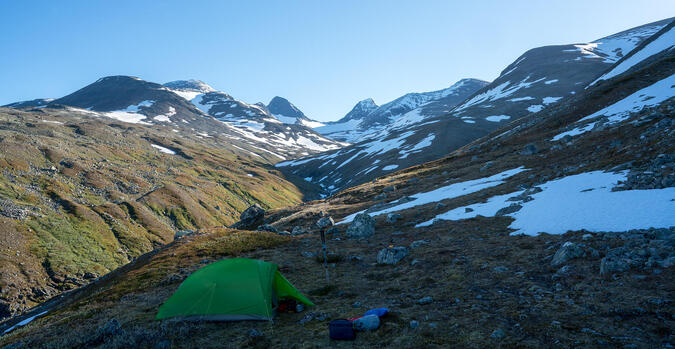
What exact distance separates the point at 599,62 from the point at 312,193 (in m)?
169

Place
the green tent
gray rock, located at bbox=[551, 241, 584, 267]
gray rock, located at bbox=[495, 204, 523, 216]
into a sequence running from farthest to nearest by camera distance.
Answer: gray rock, located at bbox=[495, 204, 523, 216], gray rock, located at bbox=[551, 241, 584, 267], the green tent

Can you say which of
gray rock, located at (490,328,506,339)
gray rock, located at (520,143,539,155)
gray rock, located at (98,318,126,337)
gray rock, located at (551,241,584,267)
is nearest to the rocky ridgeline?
gray rock, located at (551,241,584,267)

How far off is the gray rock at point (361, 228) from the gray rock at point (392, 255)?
8.79 metres

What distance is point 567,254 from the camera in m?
13.9

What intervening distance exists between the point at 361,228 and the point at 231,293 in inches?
692

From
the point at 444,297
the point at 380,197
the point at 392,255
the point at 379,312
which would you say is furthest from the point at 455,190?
the point at 379,312

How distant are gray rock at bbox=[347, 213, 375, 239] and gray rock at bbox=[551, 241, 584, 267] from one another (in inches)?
659

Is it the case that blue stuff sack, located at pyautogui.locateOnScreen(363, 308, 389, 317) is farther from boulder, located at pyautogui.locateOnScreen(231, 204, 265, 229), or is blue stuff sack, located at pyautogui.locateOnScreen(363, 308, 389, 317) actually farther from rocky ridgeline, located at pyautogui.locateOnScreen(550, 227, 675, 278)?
boulder, located at pyautogui.locateOnScreen(231, 204, 265, 229)

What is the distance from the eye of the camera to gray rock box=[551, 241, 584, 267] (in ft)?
45.4

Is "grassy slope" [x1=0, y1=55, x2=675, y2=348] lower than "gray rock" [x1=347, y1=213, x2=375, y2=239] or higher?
higher

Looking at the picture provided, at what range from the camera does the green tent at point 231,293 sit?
12969 millimetres

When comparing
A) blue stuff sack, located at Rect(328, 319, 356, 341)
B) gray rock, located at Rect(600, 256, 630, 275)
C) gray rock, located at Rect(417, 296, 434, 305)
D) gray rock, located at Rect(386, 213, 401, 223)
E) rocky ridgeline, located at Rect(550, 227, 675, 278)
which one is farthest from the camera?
gray rock, located at Rect(386, 213, 401, 223)

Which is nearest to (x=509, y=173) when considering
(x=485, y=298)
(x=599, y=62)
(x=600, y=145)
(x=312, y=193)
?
(x=600, y=145)

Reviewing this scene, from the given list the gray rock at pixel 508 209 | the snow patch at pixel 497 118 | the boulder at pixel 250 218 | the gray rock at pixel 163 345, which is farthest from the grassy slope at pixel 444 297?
the snow patch at pixel 497 118
